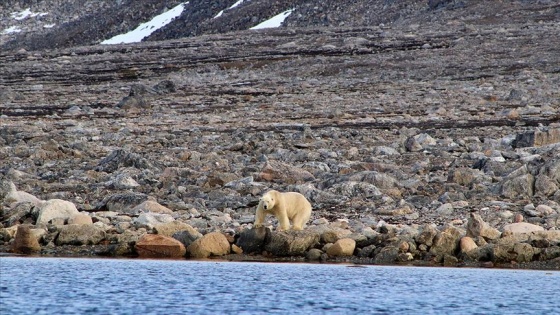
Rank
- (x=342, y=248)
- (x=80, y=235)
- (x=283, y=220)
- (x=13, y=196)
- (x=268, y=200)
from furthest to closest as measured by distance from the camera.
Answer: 1. (x=13, y=196)
2. (x=283, y=220)
3. (x=80, y=235)
4. (x=268, y=200)
5. (x=342, y=248)

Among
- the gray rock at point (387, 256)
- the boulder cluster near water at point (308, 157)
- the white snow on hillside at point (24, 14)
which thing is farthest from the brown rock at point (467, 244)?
the white snow on hillside at point (24, 14)

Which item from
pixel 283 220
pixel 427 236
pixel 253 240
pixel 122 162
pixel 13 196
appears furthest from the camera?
pixel 122 162

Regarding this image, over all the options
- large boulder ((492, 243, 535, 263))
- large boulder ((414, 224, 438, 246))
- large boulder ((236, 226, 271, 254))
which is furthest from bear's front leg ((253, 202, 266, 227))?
large boulder ((492, 243, 535, 263))

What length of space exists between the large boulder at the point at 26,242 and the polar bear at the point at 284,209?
10.6 ft

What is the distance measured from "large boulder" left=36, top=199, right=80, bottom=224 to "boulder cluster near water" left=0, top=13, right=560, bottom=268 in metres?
0.02

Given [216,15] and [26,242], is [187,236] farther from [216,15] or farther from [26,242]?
[216,15]

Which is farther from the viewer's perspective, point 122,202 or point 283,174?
point 283,174

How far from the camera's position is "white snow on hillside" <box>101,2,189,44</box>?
2946 inches

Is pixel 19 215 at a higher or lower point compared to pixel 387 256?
higher

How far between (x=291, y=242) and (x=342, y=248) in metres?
0.77

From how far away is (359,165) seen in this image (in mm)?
20609

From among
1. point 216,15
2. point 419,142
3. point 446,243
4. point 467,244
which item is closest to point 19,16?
point 216,15

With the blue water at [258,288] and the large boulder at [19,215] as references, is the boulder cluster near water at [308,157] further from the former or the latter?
the blue water at [258,288]

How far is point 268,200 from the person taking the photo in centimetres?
1453
